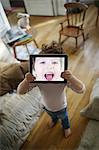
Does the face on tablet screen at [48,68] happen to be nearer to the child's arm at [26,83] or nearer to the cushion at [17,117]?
the child's arm at [26,83]

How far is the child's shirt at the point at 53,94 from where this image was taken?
1723 mm

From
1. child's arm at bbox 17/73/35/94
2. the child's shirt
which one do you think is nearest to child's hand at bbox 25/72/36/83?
child's arm at bbox 17/73/35/94

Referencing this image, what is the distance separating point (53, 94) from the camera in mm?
1803

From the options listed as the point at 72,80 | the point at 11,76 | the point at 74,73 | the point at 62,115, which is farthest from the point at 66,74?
the point at 74,73

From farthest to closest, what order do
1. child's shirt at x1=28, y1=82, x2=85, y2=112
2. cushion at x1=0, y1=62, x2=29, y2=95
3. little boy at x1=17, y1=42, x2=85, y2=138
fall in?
cushion at x1=0, y1=62, x2=29, y2=95, child's shirt at x1=28, y1=82, x2=85, y2=112, little boy at x1=17, y1=42, x2=85, y2=138

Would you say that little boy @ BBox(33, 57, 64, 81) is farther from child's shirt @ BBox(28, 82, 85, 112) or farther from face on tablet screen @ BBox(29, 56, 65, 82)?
child's shirt @ BBox(28, 82, 85, 112)

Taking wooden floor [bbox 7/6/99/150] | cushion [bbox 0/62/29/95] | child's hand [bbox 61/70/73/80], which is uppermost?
child's hand [bbox 61/70/73/80]

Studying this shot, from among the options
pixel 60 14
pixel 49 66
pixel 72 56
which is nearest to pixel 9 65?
pixel 49 66

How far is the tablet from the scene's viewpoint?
59.1 inches

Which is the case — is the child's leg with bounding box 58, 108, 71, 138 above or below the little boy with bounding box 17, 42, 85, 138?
below

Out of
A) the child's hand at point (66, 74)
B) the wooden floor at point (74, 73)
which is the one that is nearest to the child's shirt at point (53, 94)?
the child's hand at point (66, 74)

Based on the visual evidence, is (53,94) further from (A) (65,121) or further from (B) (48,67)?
(A) (65,121)

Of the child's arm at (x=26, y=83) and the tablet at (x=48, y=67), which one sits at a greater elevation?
the tablet at (x=48, y=67)

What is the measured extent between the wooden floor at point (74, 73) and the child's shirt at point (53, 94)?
457 mm
